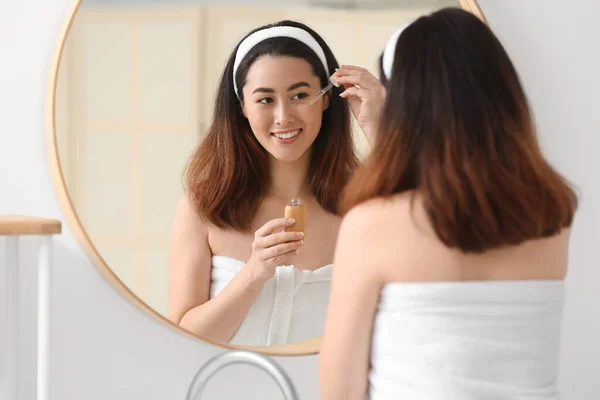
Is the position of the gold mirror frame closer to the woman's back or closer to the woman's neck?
the woman's neck

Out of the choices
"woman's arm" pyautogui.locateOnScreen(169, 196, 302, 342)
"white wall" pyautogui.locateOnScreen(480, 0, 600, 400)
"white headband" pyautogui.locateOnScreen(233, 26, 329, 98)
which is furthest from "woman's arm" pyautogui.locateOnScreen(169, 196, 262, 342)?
"white wall" pyautogui.locateOnScreen(480, 0, 600, 400)

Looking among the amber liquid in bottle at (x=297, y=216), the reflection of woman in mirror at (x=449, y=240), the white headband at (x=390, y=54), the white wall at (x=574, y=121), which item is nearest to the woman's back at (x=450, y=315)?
the reflection of woman in mirror at (x=449, y=240)

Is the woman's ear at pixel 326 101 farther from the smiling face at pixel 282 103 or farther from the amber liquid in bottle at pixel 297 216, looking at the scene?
the amber liquid in bottle at pixel 297 216

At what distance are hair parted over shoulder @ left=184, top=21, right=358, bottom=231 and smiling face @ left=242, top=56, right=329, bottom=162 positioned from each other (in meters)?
0.01

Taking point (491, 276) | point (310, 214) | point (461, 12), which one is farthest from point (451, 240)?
point (310, 214)

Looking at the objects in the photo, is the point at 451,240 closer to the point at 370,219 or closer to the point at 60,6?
the point at 370,219

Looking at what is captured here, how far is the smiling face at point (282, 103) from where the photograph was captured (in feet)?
4.02

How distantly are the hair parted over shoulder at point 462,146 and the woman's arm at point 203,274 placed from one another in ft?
1.31

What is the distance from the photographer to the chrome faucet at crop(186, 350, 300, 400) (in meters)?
0.95

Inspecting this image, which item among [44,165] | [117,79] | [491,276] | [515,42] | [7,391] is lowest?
[7,391]

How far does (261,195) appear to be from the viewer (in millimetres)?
1256

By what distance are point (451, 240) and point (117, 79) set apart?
0.66 metres

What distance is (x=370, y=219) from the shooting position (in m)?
0.82

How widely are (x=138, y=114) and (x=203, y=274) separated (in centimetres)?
27
